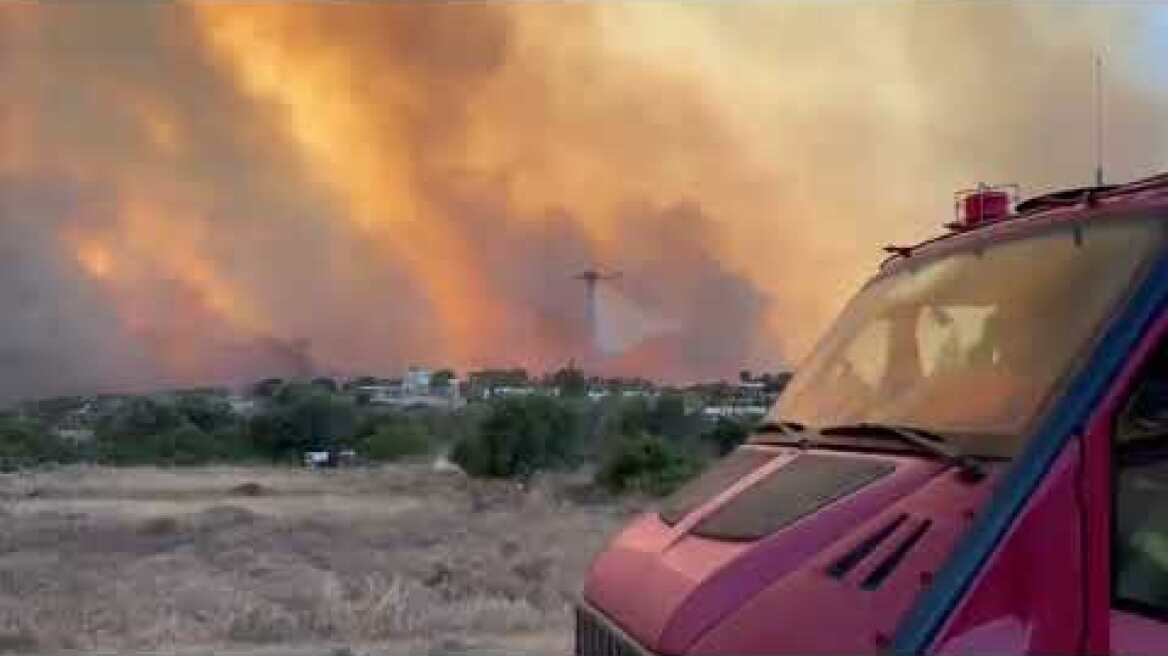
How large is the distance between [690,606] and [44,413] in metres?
54.1

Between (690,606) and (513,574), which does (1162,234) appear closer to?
(690,606)

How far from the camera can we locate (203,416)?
5588cm

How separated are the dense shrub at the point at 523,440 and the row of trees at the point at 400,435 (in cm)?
4

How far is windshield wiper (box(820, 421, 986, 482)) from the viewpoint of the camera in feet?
8.10

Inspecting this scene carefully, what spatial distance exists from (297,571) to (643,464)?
609 inches

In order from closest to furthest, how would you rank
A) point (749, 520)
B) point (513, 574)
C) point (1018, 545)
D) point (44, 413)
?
1. point (1018, 545)
2. point (749, 520)
3. point (513, 574)
4. point (44, 413)

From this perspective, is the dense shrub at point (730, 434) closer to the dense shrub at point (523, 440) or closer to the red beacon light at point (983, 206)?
the red beacon light at point (983, 206)

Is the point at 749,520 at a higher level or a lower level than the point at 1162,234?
lower

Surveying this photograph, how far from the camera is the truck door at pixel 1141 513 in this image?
2.34m

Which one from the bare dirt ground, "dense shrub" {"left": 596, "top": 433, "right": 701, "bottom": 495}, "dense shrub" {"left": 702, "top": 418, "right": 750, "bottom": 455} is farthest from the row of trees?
"dense shrub" {"left": 702, "top": 418, "right": 750, "bottom": 455}

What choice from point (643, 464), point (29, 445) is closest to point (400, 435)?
point (29, 445)

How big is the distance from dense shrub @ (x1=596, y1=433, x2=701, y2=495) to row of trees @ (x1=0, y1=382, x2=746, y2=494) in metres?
0.03

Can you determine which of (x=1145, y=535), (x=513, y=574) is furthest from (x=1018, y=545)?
(x=513, y=574)

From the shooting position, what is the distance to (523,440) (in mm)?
41812
